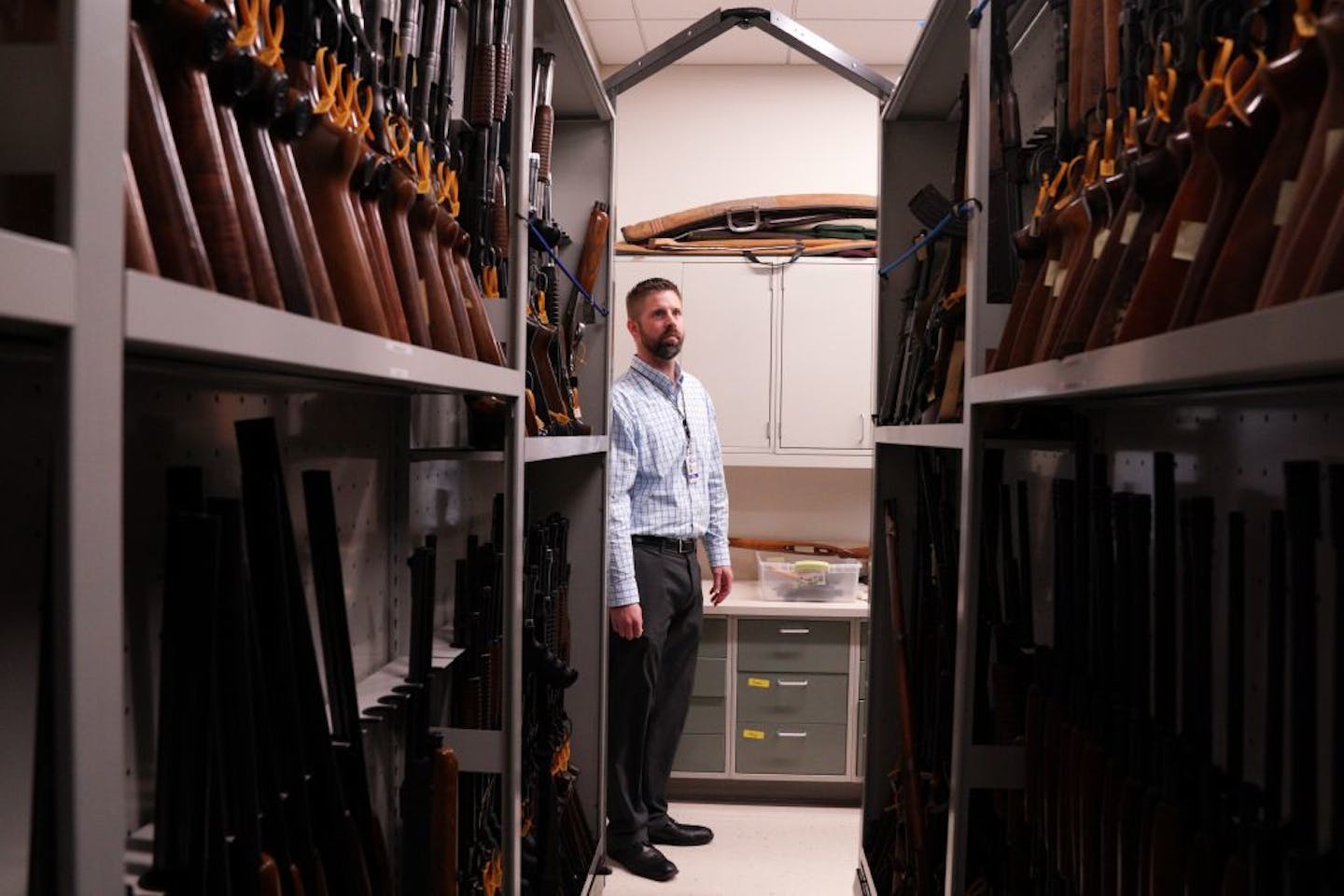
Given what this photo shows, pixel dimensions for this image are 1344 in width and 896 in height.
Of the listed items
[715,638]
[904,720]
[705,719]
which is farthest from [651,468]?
[904,720]

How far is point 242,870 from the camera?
1.04m

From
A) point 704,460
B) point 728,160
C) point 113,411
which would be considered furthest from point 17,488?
point 728,160

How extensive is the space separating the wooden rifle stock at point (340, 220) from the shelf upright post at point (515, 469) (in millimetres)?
594

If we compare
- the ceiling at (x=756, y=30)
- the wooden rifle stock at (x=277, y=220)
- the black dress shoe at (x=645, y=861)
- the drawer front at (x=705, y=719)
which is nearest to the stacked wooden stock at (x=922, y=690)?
the black dress shoe at (x=645, y=861)

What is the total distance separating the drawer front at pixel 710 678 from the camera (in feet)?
13.2

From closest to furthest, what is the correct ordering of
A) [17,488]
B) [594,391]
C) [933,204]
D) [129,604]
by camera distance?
1. [17,488]
2. [129,604]
3. [933,204]
4. [594,391]

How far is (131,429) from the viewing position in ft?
3.90

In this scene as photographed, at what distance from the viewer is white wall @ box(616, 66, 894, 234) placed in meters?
4.68

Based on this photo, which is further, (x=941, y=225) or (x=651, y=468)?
(x=651, y=468)

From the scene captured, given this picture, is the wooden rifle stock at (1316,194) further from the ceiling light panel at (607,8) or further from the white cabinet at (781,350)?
the ceiling light panel at (607,8)

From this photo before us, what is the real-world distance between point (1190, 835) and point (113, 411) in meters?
1.10

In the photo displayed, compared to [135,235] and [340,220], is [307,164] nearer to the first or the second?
[340,220]

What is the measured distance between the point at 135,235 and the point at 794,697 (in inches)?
141

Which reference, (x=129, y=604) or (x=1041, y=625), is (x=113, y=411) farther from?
(x=1041, y=625)
